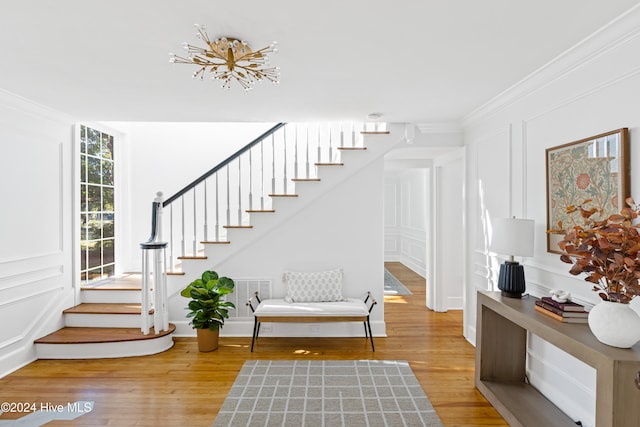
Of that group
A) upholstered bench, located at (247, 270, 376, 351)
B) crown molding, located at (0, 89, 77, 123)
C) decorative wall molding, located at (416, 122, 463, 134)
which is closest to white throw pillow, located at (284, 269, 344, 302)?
upholstered bench, located at (247, 270, 376, 351)

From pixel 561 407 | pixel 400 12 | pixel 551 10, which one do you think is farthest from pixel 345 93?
pixel 561 407

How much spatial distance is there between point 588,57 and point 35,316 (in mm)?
5369

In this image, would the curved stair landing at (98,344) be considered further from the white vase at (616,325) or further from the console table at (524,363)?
the white vase at (616,325)

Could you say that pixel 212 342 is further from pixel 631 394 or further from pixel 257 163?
pixel 631 394

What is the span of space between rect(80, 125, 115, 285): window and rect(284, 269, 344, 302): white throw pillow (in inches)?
106

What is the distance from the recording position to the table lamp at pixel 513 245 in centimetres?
279

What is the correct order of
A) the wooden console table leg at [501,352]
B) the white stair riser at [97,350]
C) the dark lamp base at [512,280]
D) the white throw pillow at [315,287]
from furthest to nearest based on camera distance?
1. the white throw pillow at [315,287]
2. the white stair riser at [97,350]
3. the wooden console table leg at [501,352]
4. the dark lamp base at [512,280]

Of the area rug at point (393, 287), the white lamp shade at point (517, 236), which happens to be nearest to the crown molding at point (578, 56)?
the white lamp shade at point (517, 236)

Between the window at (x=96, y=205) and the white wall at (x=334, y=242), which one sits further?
the window at (x=96, y=205)

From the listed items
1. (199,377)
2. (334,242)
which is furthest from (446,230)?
(199,377)

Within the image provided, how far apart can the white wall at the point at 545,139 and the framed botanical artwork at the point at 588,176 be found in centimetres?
6

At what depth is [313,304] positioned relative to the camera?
4.17 metres

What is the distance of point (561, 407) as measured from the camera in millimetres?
2645

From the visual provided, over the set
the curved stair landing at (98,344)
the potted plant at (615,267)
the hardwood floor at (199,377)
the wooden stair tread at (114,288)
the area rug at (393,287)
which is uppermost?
the potted plant at (615,267)
